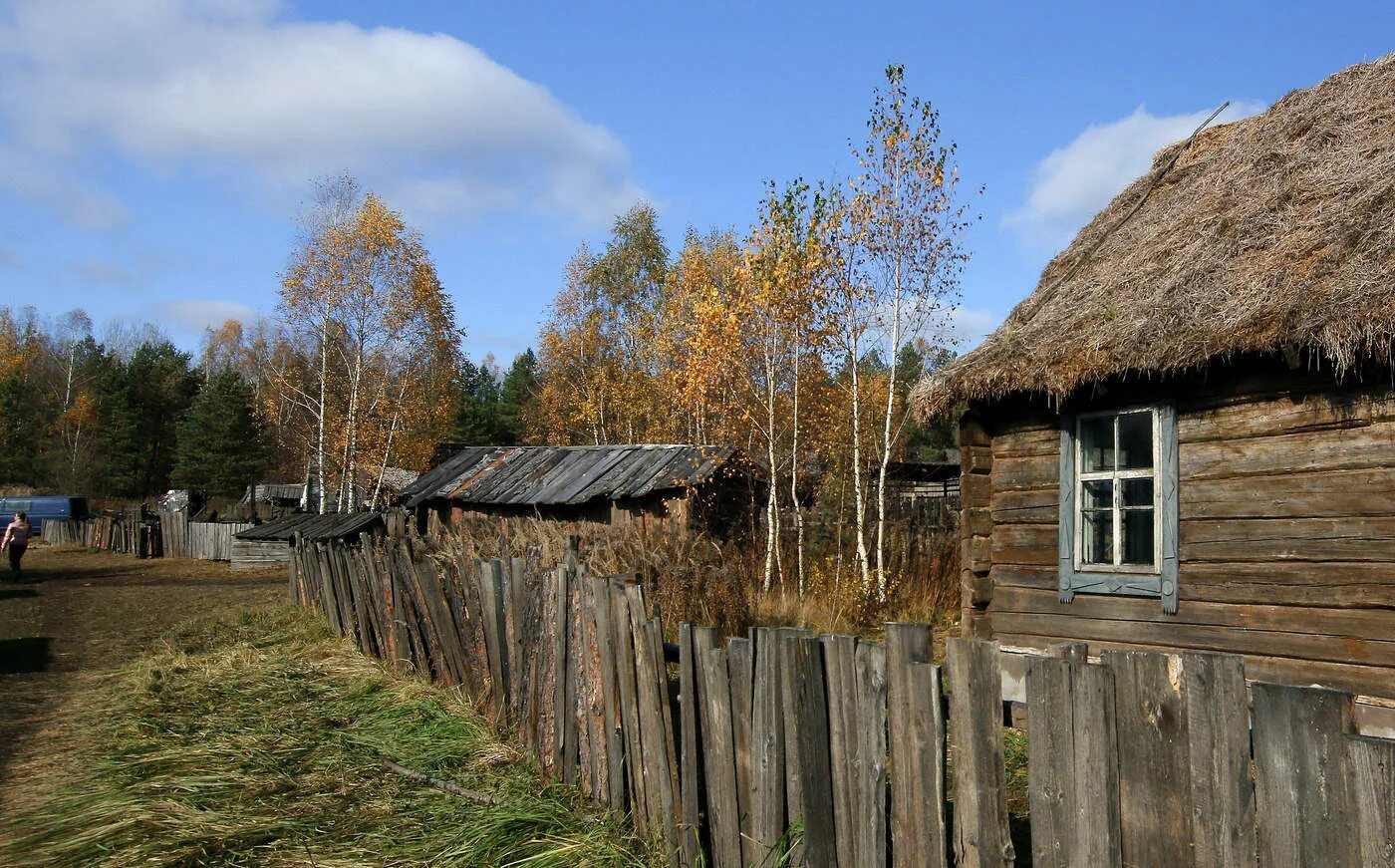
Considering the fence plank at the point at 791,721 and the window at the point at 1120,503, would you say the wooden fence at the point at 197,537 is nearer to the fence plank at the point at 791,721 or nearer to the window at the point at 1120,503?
the window at the point at 1120,503

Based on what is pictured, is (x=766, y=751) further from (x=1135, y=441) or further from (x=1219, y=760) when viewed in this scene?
(x=1135, y=441)

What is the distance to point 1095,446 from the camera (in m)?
7.89

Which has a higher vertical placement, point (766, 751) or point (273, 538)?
point (766, 751)

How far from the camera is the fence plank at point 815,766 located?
3.75 metres

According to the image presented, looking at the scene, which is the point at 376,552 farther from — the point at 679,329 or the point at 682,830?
the point at 679,329

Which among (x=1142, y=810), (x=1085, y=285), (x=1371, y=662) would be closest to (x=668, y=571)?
(x=1085, y=285)

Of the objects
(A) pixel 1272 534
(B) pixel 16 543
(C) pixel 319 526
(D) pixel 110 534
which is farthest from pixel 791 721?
(D) pixel 110 534

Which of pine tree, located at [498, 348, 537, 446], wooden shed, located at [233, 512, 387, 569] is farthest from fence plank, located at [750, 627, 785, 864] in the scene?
pine tree, located at [498, 348, 537, 446]

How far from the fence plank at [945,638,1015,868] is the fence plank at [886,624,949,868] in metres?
0.09

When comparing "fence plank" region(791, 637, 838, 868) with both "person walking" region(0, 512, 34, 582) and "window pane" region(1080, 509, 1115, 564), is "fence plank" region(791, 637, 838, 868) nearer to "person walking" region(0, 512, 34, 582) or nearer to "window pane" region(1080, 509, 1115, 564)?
"window pane" region(1080, 509, 1115, 564)

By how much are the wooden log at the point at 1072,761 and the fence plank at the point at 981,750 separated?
0.39ft

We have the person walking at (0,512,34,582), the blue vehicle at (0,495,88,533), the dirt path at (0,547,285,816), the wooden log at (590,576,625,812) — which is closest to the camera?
the wooden log at (590,576,625,812)

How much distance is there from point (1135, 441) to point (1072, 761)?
528 centimetres

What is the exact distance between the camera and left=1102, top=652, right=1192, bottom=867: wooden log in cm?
271
